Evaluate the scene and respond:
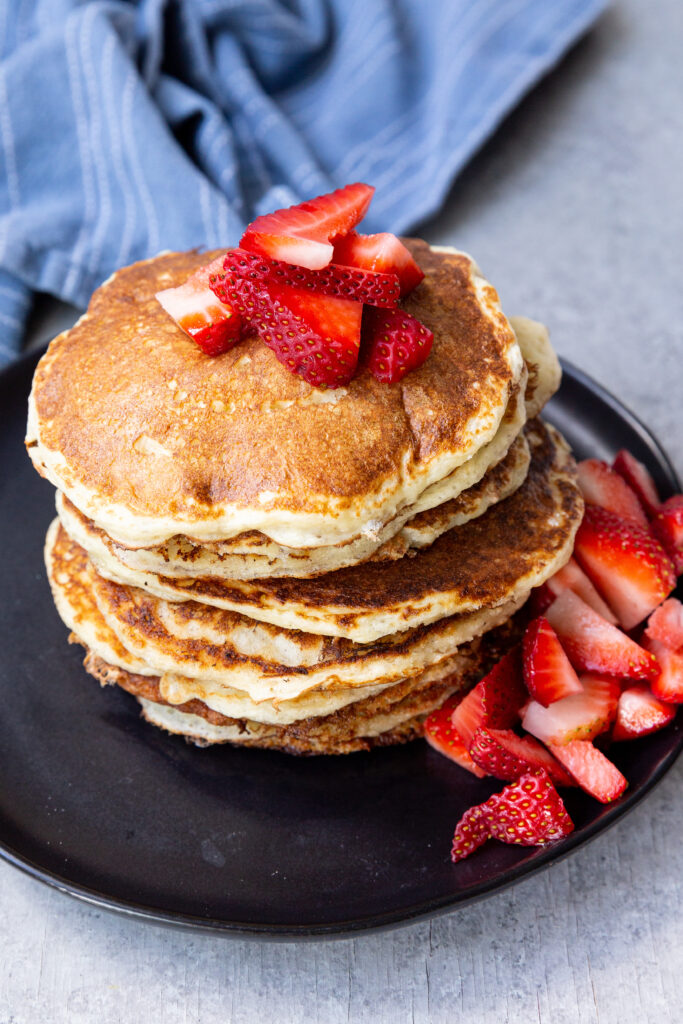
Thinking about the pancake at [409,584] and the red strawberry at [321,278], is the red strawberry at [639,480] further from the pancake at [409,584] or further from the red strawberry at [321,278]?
the red strawberry at [321,278]

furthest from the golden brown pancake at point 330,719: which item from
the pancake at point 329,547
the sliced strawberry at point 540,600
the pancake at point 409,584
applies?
the pancake at point 329,547

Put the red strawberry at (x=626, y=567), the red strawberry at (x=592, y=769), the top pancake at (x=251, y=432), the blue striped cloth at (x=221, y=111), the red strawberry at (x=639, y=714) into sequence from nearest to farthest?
the top pancake at (x=251, y=432)
the red strawberry at (x=592, y=769)
the red strawberry at (x=639, y=714)
the red strawberry at (x=626, y=567)
the blue striped cloth at (x=221, y=111)

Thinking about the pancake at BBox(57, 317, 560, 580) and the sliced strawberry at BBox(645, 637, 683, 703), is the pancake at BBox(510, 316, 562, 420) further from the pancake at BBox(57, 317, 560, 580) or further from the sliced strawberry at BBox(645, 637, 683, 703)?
the sliced strawberry at BBox(645, 637, 683, 703)

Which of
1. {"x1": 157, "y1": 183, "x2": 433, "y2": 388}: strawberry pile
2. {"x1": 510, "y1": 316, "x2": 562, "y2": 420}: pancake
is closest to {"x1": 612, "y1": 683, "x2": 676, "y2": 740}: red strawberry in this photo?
{"x1": 510, "y1": 316, "x2": 562, "y2": 420}: pancake

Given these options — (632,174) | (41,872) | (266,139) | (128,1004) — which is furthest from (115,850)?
(632,174)

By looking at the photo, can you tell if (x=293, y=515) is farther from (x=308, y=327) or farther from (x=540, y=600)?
(x=540, y=600)

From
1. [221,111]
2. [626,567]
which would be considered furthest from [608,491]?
[221,111]

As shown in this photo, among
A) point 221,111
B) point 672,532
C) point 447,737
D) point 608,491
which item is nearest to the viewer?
point 447,737
